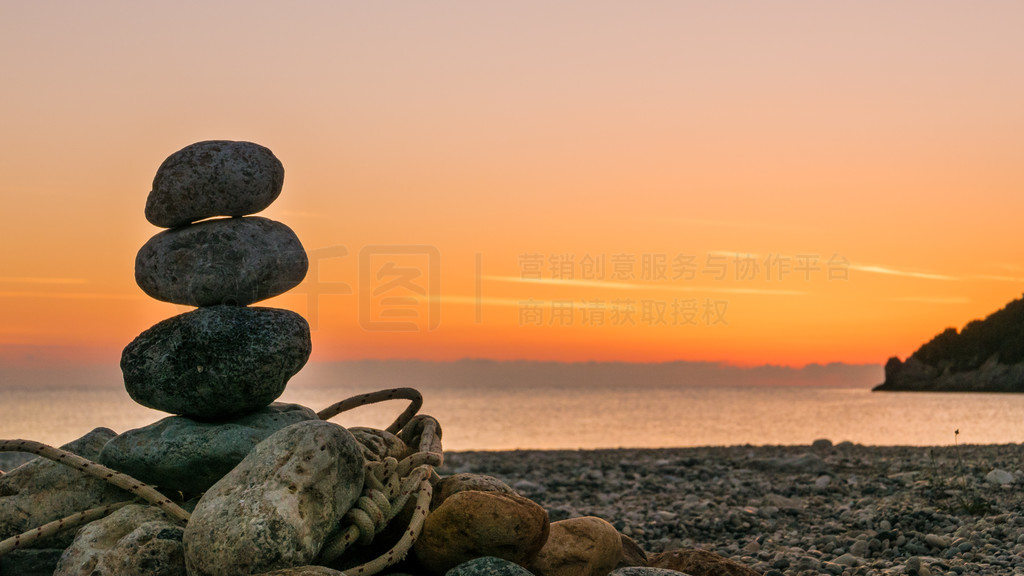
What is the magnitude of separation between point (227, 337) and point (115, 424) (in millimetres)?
52897

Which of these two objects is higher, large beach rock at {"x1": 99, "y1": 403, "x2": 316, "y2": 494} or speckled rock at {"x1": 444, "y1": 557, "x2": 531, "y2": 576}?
large beach rock at {"x1": 99, "y1": 403, "x2": 316, "y2": 494}

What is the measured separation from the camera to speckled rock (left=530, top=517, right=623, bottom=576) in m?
6.36

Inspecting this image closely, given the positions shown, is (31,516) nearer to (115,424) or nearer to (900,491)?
(900,491)

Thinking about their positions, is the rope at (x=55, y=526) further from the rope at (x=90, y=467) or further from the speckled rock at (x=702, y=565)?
the speckled rock at (x=702, y=565)

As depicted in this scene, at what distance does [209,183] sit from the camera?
693cm

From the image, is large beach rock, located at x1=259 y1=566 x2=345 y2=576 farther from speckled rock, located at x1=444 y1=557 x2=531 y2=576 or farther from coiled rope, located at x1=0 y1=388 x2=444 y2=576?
speckled rock, located at x1=444 y1=557 x2=531 y2=576

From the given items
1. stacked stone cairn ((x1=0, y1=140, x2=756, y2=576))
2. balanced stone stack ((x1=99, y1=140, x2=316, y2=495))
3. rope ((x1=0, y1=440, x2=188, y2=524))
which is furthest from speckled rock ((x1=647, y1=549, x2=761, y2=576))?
rope ((x1=0, y1=440, x2=188, y2=524))

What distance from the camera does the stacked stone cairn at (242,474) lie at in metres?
5.52

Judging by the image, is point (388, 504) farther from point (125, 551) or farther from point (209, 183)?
point (209, 183)

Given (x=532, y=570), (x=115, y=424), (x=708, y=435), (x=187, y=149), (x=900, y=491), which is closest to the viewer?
(x=532, y=570)

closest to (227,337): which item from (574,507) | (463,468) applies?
(574,507)

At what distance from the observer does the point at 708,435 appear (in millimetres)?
40156

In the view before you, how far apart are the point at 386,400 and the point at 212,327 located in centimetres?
151

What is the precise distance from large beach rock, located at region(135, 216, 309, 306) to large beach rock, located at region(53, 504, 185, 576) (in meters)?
1.75
